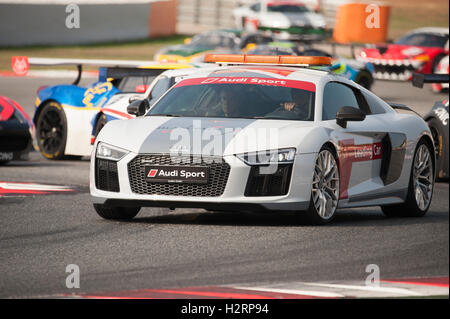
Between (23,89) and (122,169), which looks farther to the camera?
(23,89)

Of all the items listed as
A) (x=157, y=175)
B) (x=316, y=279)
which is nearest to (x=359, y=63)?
(x=157, y=175)

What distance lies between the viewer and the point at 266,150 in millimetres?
9359

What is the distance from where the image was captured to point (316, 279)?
7445 millimetres

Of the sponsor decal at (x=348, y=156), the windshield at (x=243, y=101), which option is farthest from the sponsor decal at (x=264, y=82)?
the sponsor decal at (x=348, y=156)

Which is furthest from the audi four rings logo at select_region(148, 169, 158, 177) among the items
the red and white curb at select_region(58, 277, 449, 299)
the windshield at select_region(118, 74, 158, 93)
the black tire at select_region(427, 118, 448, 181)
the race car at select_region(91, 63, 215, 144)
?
the windshield at select_region(118, 74, 158, 93)

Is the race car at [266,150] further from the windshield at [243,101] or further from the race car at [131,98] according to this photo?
the race car at [131,98]

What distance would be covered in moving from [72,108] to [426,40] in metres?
17.9

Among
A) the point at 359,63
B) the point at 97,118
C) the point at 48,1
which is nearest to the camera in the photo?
the point at 97,118

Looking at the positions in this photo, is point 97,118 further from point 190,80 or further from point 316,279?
point 316,279

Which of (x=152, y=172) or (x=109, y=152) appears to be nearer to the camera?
(x=152, y=172)

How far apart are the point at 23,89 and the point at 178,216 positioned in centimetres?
1868

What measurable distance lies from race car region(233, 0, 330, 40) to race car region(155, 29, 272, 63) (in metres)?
6.93

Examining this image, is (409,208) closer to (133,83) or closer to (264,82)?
(264,82)

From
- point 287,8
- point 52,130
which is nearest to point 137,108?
point 52,130
